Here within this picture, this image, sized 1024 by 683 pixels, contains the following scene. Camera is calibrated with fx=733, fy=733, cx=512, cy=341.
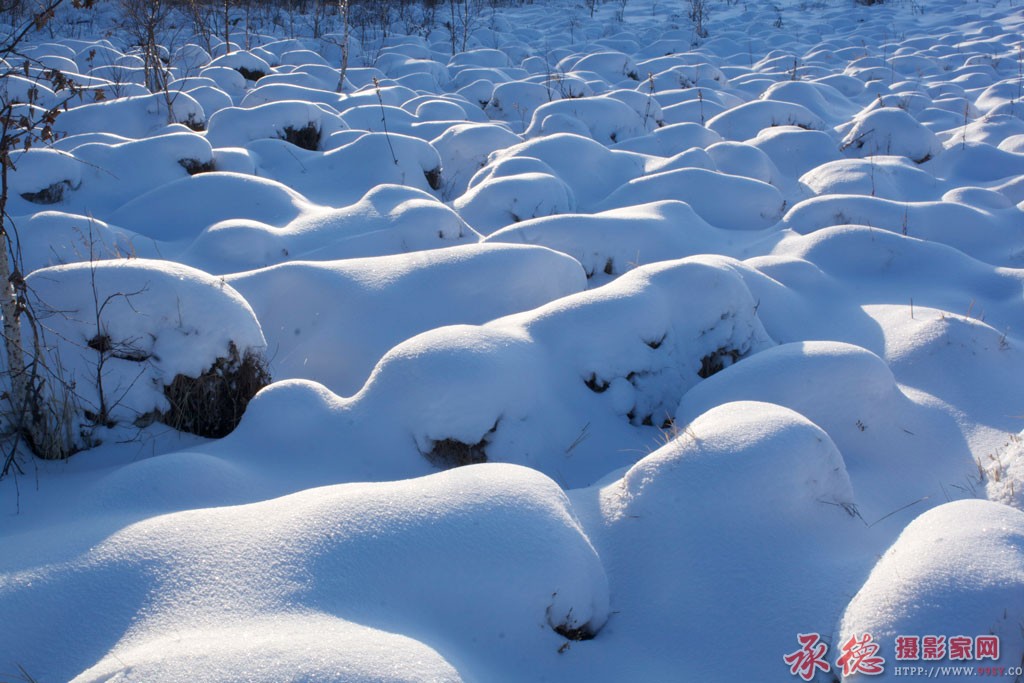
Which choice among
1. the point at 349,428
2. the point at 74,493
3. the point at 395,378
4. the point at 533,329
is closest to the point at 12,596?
the point at 74,493

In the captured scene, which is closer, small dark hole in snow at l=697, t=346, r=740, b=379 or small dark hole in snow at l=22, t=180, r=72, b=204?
small dark hole in snow at l=697, t=346, r=740, b=379

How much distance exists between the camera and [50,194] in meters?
4.82

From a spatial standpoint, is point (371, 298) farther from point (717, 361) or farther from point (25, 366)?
point (717, 361)

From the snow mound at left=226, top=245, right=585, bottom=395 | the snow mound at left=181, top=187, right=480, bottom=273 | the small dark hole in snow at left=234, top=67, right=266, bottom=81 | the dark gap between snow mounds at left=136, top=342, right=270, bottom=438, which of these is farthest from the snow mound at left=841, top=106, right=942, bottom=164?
the small dark hole in snow at left=234, top=67, right=266, bottom=81

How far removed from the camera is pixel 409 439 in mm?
2479

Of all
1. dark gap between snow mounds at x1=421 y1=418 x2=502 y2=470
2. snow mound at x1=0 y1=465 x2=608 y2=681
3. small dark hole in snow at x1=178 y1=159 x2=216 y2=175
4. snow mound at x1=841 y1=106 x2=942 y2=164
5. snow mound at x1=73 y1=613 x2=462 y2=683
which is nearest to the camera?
snow mound at x1=73 y1=613 x2=462 y2=683

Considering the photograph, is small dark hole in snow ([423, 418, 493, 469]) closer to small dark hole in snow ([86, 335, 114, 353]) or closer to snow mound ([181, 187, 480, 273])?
small dark hole in snow ([86, 335, 114, 353])

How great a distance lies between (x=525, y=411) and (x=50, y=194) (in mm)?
3990

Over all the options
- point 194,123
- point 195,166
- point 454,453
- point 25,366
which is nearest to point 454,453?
point 454,453

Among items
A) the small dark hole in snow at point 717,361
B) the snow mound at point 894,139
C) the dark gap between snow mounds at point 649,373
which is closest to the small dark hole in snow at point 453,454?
the dark gap between snow mounds at point 649,373

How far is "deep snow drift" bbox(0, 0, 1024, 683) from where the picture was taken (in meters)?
1.59

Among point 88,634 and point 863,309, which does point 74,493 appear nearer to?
point 88,634

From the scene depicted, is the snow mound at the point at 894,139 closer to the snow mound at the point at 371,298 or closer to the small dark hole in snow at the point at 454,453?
the snow mound at the point at 371,298

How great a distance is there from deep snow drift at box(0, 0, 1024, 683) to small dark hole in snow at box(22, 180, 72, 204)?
0.02 m
